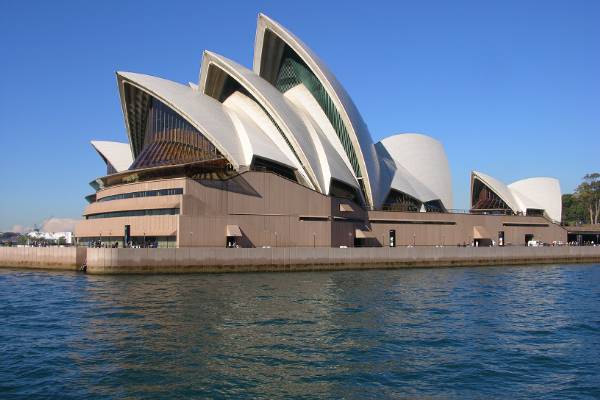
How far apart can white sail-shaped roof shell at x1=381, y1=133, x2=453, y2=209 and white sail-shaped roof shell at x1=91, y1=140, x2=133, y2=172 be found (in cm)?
3312

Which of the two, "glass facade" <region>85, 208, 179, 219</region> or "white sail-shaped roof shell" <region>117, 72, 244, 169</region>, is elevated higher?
"white sail-shaped roof shell" <region>117, 72, 244, 169</region>

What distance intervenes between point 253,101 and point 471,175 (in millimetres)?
37892

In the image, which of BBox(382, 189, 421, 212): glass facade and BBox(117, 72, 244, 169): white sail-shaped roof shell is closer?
BBox(117, 72, 244, 169): white sail-shaped roof shell

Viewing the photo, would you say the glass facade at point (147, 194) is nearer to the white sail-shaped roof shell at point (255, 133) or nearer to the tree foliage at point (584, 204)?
the white sail-shaped roof shell at point (255, 133)

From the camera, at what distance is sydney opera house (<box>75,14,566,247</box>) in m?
48.9

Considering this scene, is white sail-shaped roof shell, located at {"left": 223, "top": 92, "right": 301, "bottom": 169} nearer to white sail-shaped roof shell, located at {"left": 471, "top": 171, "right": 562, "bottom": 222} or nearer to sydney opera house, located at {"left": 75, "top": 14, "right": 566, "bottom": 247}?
sydney opera house, located at {"left": 75, "top": 14, "right": 566, "bottom": 247}

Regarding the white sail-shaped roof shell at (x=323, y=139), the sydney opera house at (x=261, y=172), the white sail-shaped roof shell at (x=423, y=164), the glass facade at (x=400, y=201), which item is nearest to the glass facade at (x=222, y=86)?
the sydney opera house at (x=261, y=172)

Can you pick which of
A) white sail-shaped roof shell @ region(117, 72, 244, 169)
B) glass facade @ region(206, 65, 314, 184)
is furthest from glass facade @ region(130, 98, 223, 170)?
glass facade @ region(206, 65, 314, 184)

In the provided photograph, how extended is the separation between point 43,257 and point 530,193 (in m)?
65.5

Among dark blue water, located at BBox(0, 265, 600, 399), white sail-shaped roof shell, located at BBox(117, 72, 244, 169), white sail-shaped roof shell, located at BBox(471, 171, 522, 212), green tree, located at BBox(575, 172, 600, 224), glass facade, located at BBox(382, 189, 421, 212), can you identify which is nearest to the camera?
dark blue water, located at BBox(0, 265, 600, 399)

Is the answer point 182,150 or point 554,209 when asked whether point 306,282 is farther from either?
point 554,209

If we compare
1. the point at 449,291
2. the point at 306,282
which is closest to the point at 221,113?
the point at 306,282

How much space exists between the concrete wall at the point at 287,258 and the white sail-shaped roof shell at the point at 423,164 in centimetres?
1309

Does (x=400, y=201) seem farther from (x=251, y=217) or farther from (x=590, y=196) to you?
(x=590, y=196)
